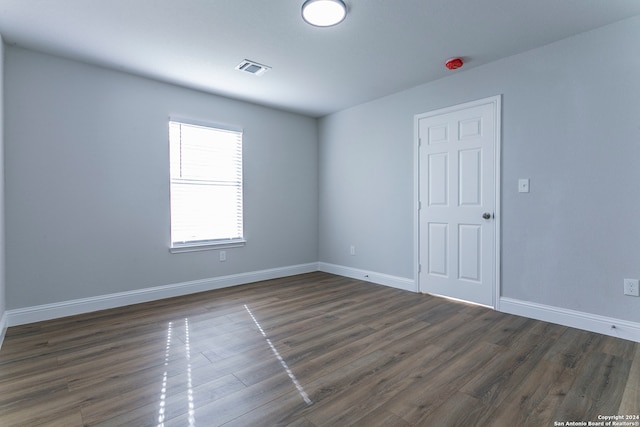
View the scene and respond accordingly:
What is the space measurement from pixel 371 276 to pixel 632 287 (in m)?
2.66

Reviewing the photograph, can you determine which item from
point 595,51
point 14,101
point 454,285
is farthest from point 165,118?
point 595,51

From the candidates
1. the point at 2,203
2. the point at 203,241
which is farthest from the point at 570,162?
the point at 2,203

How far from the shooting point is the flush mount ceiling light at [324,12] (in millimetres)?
2230

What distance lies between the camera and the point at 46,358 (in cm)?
224

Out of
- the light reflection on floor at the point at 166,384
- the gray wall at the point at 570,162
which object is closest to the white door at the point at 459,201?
the gray wall at the point at 570,162

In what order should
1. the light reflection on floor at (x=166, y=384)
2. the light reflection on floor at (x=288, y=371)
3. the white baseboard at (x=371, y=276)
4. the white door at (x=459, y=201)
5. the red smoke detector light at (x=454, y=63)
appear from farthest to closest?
the white baseboard at (x=371, y=276) → the white door at (x=459, y=201) → the red smoke detector light at (x=454, y=63) → the light reflection on floor at (x=288, y=371) → the light reflection on floor at (x=166, y=384)

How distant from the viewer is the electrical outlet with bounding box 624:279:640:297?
8.07 feet

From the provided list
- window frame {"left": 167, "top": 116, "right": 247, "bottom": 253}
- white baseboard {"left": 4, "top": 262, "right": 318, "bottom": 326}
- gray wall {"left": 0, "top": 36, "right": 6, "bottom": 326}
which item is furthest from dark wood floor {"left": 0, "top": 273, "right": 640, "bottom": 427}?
window frame {"left": 167, "top": 116, "right": 247, "bottom": 253}

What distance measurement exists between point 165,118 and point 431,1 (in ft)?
10.0

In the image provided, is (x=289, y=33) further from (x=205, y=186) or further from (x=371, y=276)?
(x=371, y=276)

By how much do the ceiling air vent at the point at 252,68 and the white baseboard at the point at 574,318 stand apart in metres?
3.46

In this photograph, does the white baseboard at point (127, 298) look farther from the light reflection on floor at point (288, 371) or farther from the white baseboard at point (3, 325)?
the light reflection on floor at point (288, 371)

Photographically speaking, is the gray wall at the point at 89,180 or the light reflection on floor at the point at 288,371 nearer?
the light reflection on floor at the point at 288,371

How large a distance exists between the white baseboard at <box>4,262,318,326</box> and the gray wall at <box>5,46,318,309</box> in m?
0.06
